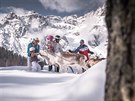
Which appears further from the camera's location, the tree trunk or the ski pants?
the ski pants

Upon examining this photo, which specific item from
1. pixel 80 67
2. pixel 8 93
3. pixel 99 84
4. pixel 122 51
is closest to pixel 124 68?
pixel 122 51

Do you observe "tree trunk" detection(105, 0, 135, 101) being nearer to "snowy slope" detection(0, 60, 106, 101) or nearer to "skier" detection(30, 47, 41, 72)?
"snowy slope" detection(0, 60, 106, 101)

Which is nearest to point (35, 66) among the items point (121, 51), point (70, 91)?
point (70, 91)

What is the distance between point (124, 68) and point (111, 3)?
0.50 m

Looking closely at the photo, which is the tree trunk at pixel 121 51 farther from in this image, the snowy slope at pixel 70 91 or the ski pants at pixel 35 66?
the ski pants at pixel 35 66

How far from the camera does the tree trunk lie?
2455mm

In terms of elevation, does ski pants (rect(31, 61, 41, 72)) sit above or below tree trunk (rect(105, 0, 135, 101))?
below

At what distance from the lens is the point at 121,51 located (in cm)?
256

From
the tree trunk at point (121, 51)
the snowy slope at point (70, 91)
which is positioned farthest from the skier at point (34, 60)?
the tree trunk at point (121, 51)

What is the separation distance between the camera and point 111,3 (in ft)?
8.93

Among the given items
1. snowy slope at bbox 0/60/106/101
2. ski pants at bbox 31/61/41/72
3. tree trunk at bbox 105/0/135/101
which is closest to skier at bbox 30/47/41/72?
ski pants at bbox 31/61/41/72

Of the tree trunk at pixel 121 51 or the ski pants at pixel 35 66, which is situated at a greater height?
the tree trunk at pixel 121 51

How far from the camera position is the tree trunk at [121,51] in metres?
2.46

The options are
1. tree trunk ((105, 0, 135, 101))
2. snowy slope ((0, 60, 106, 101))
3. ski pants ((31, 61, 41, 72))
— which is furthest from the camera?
ski pants ((31, 61, 41, 72))
